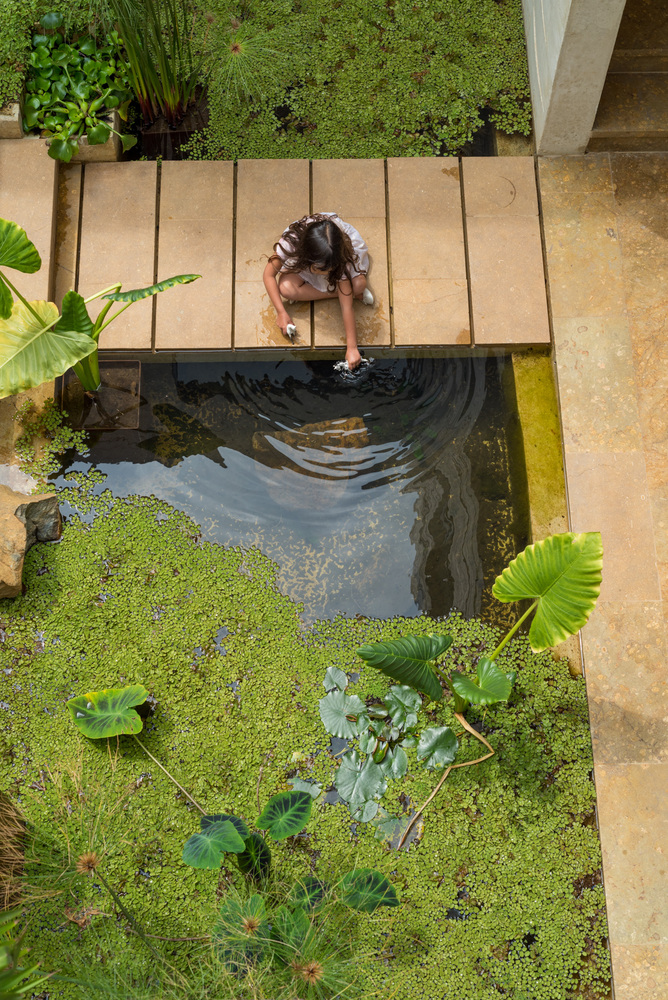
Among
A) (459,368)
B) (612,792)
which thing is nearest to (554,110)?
(459,368)

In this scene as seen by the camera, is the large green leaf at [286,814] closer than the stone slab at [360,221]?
Yes

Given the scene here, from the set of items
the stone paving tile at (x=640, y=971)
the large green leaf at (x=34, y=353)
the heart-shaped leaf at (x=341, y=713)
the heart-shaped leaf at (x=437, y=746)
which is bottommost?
the stone paving tile at (x=640, y=971)

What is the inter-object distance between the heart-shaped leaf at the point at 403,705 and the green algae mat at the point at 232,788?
0.11m

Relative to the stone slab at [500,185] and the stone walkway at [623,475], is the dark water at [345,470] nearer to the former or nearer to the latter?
the stone walkway at [623,475]

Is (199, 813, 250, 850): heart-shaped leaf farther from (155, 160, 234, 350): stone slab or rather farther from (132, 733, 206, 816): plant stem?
(155, 160, 234, 350): stone slab

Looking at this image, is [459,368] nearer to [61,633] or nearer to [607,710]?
[607,710]

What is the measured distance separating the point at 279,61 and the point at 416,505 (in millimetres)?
2513

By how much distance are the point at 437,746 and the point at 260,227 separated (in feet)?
8.36

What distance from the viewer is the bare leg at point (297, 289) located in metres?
3.68

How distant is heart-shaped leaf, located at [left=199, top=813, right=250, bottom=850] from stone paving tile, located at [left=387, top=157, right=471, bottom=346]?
220cm

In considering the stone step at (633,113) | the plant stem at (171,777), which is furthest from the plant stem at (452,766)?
the stone step at (633,113)

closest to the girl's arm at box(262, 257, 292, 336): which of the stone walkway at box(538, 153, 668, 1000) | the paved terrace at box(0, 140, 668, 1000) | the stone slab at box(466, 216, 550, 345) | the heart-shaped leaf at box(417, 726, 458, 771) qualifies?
the paved terrace at box(0, 140, 668, 1000)

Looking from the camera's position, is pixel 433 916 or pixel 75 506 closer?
pixel 433 916

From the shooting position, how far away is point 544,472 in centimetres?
362
